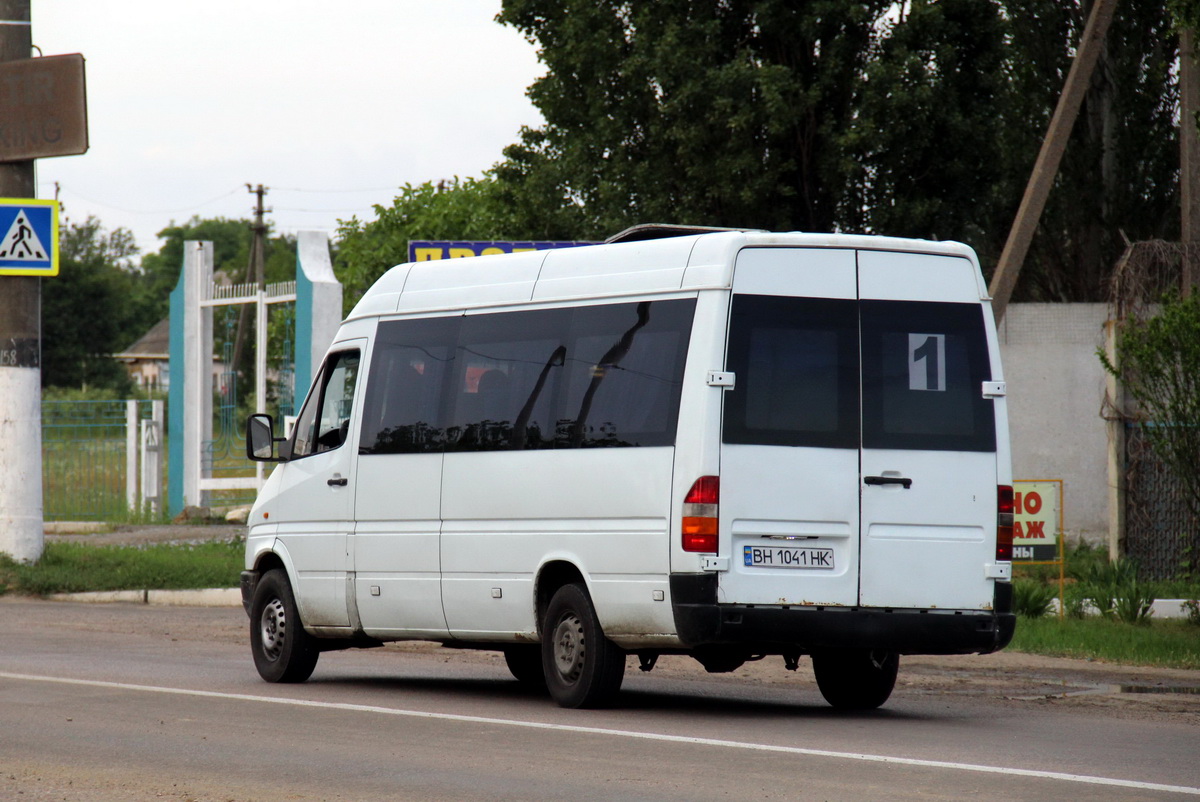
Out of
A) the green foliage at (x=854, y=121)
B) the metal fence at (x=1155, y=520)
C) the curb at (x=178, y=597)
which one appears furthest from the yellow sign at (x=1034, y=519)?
the green foliage at (x=854, y=121)

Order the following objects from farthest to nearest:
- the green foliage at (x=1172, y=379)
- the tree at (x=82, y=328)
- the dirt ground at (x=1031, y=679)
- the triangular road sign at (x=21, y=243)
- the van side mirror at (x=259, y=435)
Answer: the tree at (x=82, y=328), the triangular road sign at (x=21, y=243), the green foliage at (x=1172, y=379), the van side mirror at (x=259, y=435), the dirt ground at (x=1031, y=679)

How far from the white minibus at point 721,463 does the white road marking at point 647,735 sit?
732mm

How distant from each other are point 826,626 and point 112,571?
12152 millimetres

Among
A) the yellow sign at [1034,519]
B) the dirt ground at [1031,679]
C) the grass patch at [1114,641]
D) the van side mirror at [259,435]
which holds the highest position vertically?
the van side mirror at [259,435]

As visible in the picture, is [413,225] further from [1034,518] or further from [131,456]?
[1034,518]

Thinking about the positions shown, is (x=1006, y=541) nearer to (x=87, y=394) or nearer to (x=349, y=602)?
(x=349, y=602)

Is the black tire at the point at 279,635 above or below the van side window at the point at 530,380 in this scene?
below

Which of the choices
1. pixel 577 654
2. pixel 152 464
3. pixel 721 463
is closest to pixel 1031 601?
pixel 577 654

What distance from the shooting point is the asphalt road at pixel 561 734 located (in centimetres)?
731

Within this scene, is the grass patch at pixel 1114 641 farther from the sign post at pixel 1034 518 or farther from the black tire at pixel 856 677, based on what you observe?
the black tire at pixel 856 677

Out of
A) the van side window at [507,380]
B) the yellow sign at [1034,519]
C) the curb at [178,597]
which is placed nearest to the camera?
the van side window at [507,380]

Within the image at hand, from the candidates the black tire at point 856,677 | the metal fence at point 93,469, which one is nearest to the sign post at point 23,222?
the metal fence at point 93,469

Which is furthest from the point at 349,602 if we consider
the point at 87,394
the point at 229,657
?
the point at 87,394

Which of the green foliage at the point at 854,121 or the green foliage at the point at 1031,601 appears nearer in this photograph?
the green foliage at the point at 1031,601
